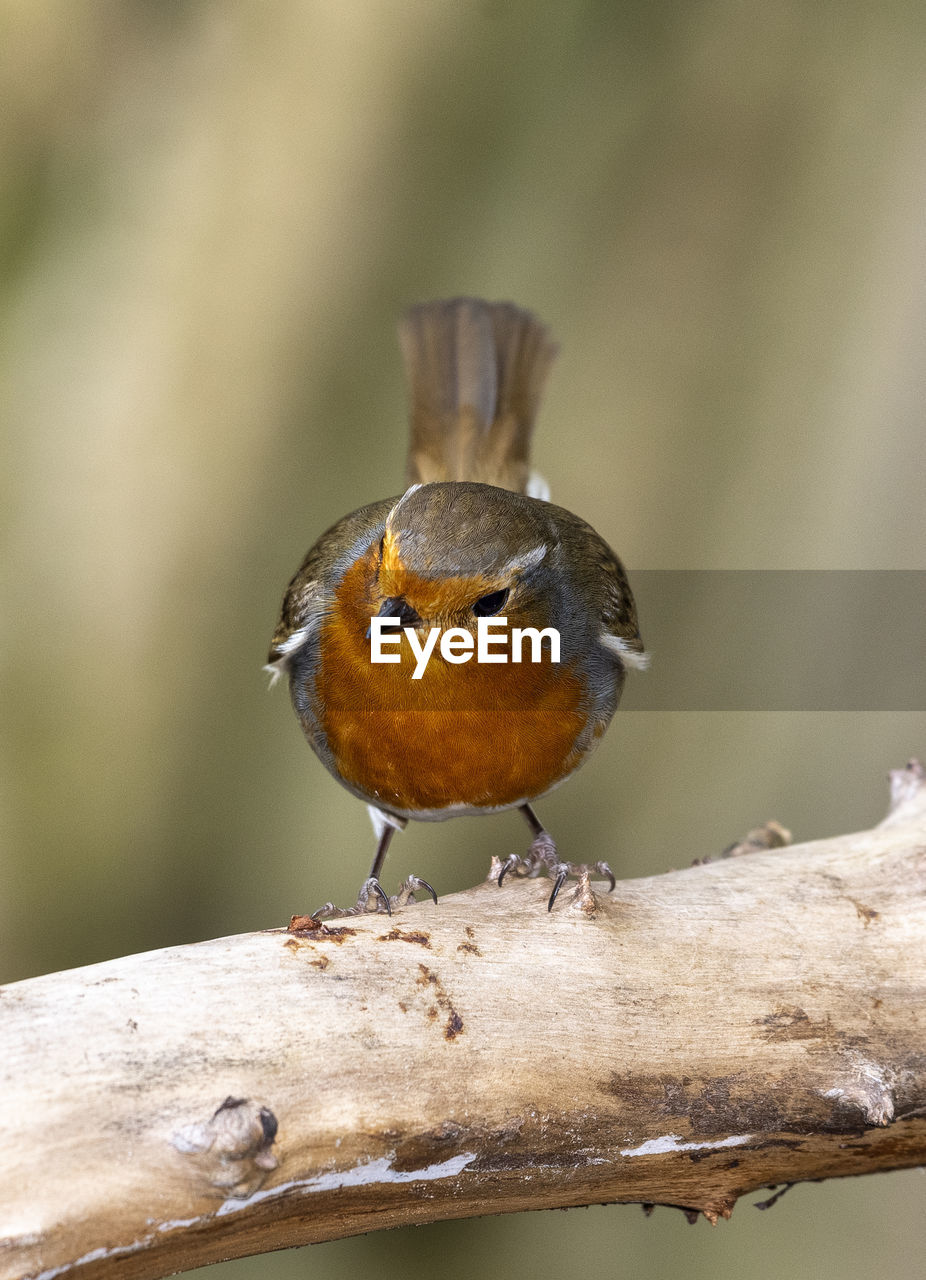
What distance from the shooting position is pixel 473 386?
3.16 m

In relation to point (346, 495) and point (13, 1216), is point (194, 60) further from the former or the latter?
point (13, 1216)

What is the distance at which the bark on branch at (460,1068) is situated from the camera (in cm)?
140

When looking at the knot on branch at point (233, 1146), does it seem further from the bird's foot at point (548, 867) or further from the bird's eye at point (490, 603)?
the bird's eye at point (490, 603)

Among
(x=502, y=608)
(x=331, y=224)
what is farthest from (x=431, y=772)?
(x=331, y=224)

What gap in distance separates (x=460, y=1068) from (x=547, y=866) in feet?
3.29

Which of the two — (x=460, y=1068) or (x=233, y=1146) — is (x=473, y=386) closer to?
(x=460, y=1068)

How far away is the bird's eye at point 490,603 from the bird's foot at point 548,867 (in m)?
0.44

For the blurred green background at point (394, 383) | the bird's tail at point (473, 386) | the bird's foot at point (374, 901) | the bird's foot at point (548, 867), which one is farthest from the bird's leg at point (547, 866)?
the blurred green background at point (394, 383)

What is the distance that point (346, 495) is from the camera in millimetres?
3762

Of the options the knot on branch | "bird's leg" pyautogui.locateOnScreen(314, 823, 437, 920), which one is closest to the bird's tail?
"bird's leg" pyautogui.locateOnScreen(314, 823, 437, 920)

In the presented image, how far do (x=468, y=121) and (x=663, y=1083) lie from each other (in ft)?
9.18

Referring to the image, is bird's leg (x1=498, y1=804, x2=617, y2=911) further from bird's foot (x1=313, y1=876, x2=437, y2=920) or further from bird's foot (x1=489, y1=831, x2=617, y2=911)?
bird's foot (x1=313, y1=876, x2=437, y2=920)

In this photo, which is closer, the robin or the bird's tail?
the robin

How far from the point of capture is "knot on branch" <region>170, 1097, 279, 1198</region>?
4.62ft
